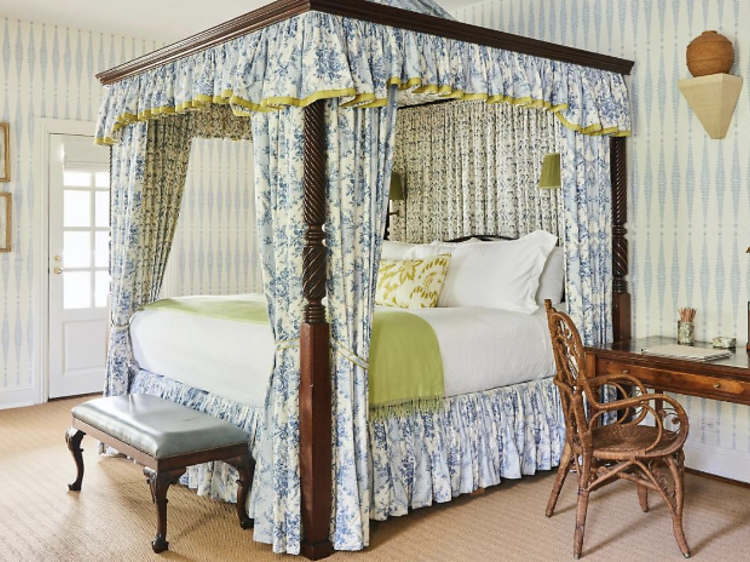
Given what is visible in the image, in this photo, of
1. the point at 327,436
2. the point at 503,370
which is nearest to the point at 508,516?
the point at 503,370

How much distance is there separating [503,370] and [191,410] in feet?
5.11

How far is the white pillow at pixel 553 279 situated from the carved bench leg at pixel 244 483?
6.42 feet

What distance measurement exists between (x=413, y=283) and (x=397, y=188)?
1503 millimetres

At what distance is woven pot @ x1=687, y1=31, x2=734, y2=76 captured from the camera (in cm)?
384

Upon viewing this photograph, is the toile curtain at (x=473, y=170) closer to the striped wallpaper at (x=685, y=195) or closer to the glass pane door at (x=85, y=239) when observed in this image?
the striped wallpaper at (x=685, y=195)

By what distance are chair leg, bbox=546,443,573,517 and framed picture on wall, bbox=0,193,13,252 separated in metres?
4.42

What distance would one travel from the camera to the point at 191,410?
3.62m

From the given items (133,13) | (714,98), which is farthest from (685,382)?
(133,13)

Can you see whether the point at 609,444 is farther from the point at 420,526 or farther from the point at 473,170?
the point at 473,170

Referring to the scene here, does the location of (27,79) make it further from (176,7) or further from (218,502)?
(218,502)

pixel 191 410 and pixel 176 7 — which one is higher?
pixel 176 7

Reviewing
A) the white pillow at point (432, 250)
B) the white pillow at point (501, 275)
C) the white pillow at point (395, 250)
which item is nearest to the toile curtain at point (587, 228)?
the white pillow at point (501, 275)

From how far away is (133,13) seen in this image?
18.5ft

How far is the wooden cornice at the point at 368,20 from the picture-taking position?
3021 mm
